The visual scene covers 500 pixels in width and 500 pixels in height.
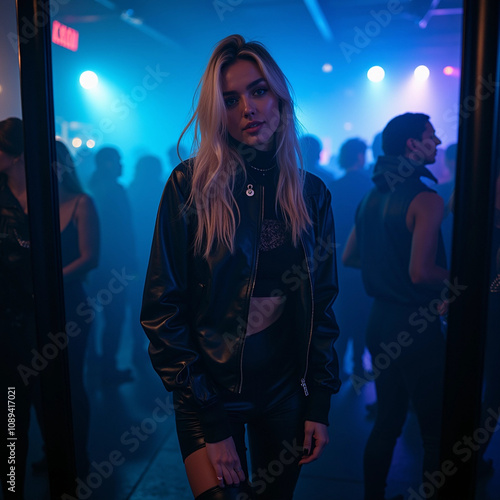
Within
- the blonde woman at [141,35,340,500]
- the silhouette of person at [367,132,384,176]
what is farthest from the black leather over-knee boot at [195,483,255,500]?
the silhouette of person at [367,132,384,176]

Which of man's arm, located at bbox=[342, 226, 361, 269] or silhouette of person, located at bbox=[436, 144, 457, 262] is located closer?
silhouette of person, located at bbox=[436, 144, 457, 262]

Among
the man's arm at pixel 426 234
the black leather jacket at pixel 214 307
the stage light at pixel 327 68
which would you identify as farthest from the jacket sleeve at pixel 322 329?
the stage light at pixel 327 68

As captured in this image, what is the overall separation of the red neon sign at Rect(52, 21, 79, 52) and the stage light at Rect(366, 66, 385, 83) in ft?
3.66

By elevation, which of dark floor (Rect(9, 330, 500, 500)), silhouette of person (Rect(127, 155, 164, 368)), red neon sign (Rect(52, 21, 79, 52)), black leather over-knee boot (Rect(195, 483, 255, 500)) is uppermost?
red neon sign (Rect(52, 21, 79, 52))

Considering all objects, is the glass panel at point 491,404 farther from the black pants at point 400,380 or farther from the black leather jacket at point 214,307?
the black leather jacket at point 214,307

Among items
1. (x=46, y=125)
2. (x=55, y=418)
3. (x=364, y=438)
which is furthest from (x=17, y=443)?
(x=364, y=438)

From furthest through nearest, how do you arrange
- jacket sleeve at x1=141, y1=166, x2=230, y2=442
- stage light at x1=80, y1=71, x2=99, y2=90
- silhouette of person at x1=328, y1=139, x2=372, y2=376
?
1. stage light at x1=80, y1=71, x2=99, y2=90
2. silhouette of person at x1=328, y1=139, x2=372, y2=376
3. jacket sleeve at x1=141, y1=166, x2=230, y2=442

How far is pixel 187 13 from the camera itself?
164cm

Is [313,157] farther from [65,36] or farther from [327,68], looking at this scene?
[65,36]

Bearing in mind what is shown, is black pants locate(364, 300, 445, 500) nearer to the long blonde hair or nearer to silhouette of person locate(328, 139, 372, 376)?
silhouette of person locate(328, 139, 372, 376)

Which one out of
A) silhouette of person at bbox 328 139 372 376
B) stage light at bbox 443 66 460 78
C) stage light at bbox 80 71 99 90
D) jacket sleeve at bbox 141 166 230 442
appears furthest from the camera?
stage light at bbox 80 71 99 90

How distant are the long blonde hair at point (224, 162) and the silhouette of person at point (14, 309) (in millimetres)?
926

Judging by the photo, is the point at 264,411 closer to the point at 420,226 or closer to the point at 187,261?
the point at 187,261

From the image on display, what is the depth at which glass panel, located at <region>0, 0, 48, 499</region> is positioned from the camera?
1.77m
